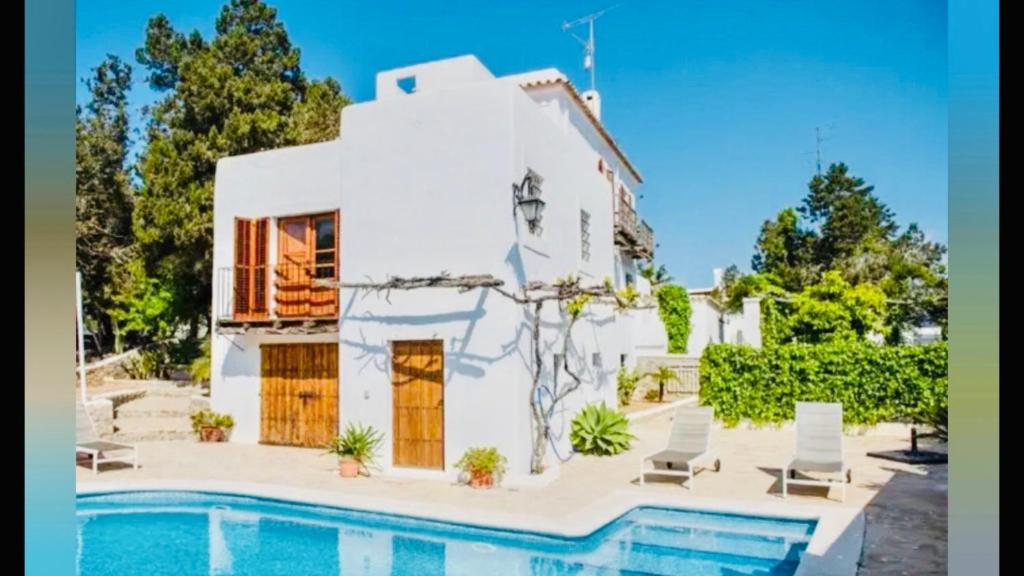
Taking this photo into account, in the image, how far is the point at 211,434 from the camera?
14.4 metres

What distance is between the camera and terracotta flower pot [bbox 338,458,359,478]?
11.2m

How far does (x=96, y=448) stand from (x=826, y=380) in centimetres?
1454

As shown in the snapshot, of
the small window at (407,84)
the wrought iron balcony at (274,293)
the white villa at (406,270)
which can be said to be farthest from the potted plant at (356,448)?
the small window at (407,84)

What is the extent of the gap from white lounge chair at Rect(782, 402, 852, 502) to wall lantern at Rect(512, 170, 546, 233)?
4970 mm

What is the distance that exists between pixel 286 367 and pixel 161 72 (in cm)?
2204

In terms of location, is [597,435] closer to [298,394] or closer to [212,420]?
[298,394]

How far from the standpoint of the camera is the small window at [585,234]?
15.8 m

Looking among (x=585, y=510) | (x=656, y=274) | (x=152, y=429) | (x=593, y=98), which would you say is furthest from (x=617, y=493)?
(x=656, y=274)

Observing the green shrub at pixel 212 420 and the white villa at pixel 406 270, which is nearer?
the white villa at pixel 406 270

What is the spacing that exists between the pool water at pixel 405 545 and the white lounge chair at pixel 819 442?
138 centimetres

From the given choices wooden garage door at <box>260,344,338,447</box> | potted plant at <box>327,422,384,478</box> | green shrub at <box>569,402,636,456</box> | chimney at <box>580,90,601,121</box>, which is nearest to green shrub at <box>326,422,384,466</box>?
potted plant at <box>327,422,384,478</box>

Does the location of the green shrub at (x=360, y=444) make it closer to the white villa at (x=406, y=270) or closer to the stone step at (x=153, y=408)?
the white villa at (x=406, y=270)
